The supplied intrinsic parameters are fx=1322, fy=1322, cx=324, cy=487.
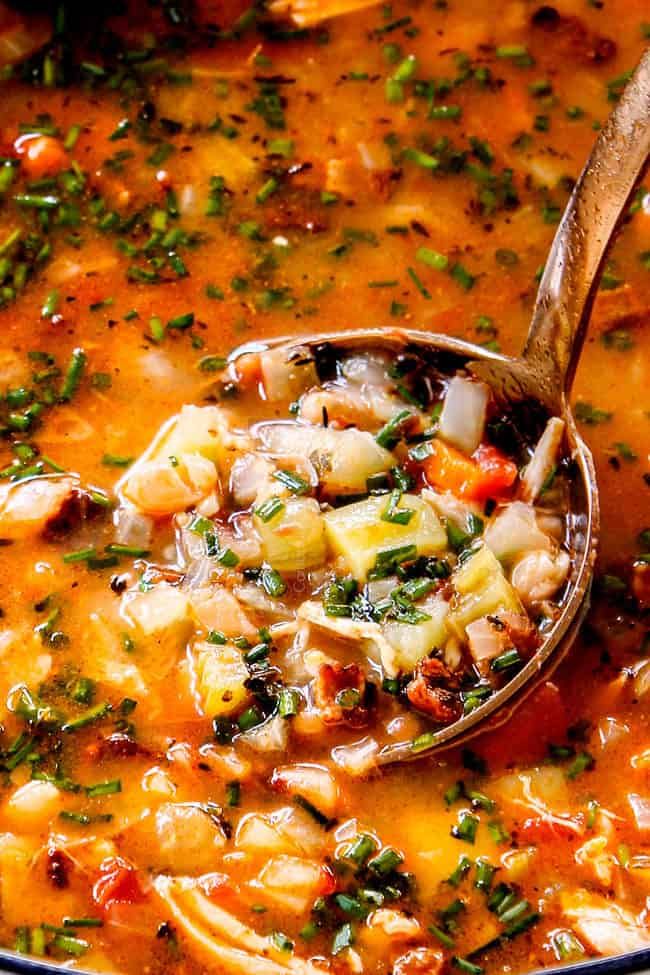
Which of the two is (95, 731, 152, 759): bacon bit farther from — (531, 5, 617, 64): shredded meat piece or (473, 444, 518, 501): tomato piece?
(531, 5, 617, 64): shredded meat piece

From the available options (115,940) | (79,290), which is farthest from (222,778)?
(79,290)

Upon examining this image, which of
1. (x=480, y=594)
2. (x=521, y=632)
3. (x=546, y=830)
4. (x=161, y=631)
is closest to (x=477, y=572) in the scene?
(x=480, y=594)

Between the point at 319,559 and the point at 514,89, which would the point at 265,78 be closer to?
the point at 514,89

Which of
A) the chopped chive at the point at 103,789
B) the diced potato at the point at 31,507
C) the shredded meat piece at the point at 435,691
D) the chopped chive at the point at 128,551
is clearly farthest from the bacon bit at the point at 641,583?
the diced potato at the point at 31,507

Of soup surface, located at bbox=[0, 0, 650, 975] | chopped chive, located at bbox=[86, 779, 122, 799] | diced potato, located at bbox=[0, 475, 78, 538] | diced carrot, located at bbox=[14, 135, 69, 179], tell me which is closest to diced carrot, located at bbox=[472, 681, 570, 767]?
soup surface, located at bbox=[0, 0, 650, 975]

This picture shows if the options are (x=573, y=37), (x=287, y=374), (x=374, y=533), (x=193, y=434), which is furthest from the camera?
(x=573, y=37)

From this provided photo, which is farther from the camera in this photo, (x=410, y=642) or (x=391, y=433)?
(x=391, y=433)

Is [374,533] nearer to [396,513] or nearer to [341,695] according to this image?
[396,513]

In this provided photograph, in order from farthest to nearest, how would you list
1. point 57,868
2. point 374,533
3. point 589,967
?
point 374,533 → point 57,868 → point 589,967
